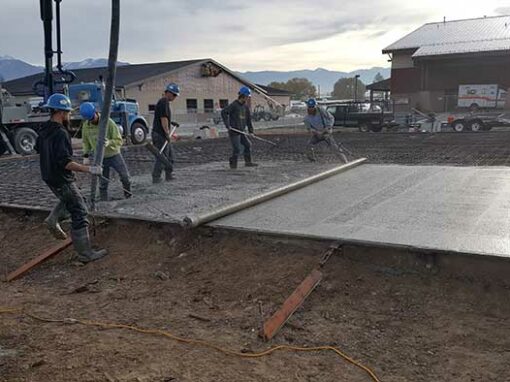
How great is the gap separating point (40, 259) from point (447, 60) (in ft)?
119

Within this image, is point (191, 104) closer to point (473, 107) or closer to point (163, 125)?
point (473, 107)

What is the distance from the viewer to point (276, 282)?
14.9 feet

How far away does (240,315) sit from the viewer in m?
4.12

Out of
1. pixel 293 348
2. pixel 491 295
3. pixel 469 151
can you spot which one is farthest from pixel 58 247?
pixel 469 151

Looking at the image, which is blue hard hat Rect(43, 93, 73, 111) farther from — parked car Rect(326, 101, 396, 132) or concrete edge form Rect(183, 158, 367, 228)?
parked car Rect(326, 101, 396, 132)

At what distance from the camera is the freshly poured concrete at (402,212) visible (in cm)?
468

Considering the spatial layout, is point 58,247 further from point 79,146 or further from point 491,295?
point 79,146

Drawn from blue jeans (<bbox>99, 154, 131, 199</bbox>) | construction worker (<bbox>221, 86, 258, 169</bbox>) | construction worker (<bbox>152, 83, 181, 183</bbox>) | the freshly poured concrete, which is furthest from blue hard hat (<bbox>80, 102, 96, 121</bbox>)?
construction worker (<bbox>221, 86, 258, 169</bbox>)

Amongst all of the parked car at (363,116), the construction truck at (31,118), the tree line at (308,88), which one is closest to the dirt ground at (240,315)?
the construction truck at (31,118)

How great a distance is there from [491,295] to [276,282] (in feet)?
Answer: 5.78

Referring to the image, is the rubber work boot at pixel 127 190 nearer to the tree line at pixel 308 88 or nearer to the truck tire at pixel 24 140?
the truck tire at pixel 24 140

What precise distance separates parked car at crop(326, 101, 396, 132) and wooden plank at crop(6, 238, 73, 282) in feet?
73.3

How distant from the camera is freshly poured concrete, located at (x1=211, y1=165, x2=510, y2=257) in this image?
4684 mm

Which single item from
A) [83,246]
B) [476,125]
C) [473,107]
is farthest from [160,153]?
[473,107]
